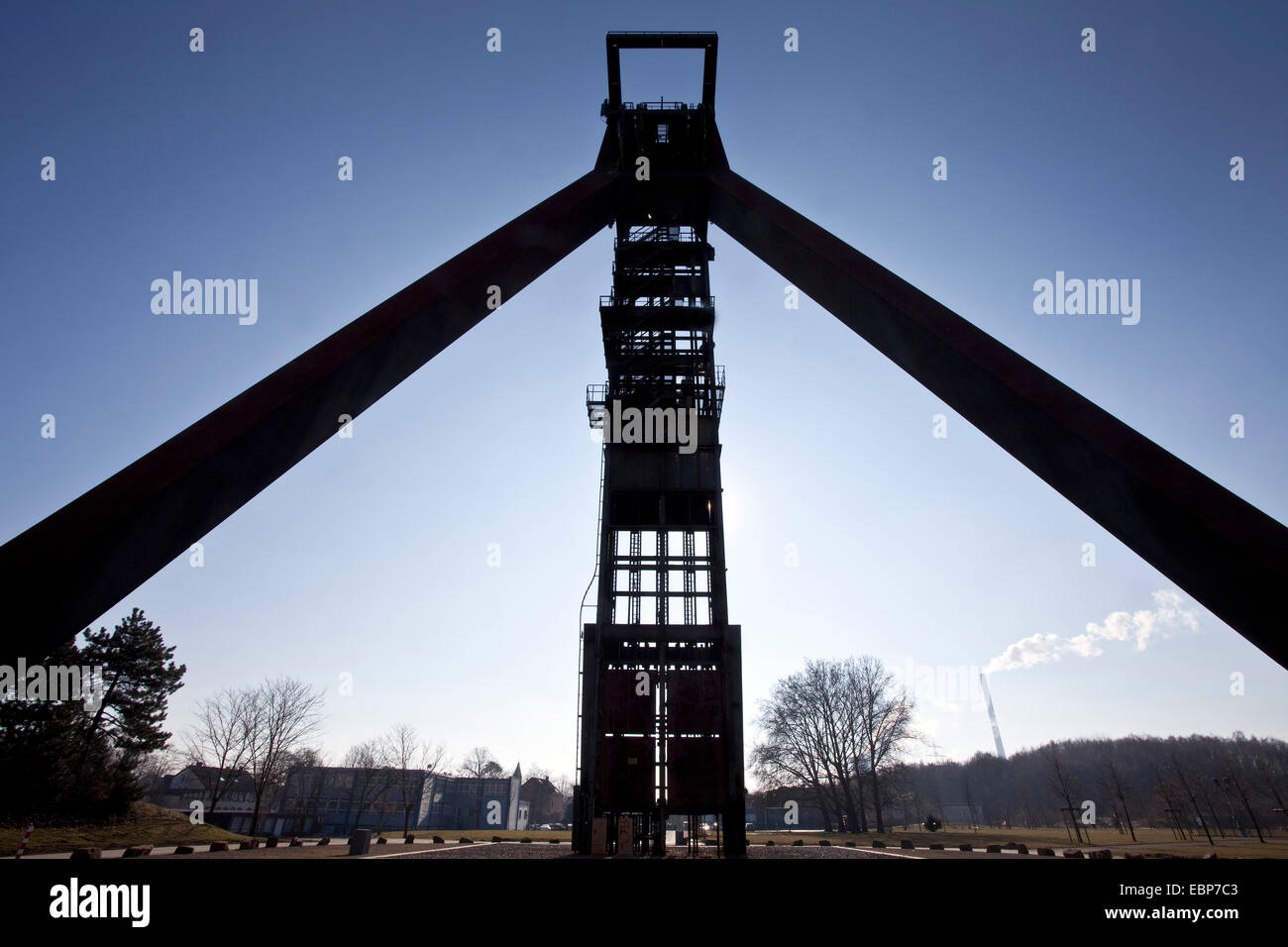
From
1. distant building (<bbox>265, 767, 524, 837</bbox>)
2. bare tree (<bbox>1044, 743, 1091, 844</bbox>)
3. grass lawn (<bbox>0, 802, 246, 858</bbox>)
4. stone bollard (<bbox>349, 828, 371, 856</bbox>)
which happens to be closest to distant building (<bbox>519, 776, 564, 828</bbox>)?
distant building (<bbox>265, 767, 524, 837</bbox>)

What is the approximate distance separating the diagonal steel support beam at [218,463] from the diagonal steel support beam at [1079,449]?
431 cm

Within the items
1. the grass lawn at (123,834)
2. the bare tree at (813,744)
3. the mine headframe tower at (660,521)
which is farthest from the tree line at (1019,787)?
the grass lawn at (123,834)

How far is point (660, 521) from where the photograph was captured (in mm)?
19094

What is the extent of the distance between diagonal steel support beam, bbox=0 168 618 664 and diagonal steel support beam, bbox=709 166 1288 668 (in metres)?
4.31

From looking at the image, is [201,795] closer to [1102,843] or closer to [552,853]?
[552,853]

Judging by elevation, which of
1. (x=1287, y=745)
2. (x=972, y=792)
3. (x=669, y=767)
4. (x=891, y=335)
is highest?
(x=891, y=335)

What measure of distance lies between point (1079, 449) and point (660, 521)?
48.0 feet

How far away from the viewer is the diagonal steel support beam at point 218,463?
13.1ft

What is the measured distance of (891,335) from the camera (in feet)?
22.0

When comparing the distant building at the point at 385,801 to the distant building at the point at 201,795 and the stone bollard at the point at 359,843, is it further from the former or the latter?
the stone bollard at the point at 359,843

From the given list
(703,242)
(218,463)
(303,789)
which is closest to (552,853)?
(703,242)
